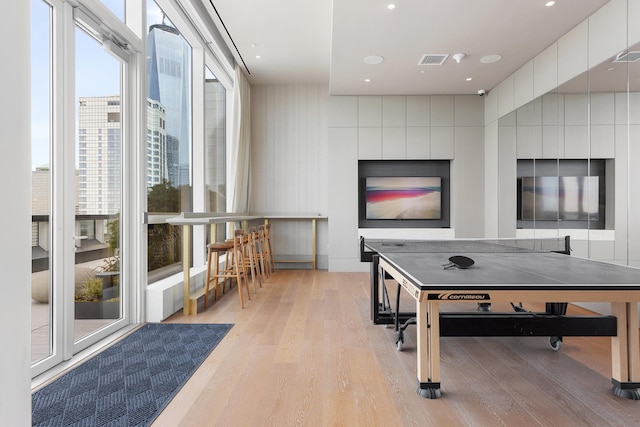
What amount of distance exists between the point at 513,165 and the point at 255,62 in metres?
4.24

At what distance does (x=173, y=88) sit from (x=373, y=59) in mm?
2563

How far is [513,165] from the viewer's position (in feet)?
17.9

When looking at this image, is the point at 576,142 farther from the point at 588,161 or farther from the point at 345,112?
the point at 345,112

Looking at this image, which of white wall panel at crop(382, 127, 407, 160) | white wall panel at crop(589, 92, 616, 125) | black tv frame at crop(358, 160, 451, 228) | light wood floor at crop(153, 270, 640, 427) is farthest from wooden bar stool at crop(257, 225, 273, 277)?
white wall panel at crop(589, 92, 616, 125)

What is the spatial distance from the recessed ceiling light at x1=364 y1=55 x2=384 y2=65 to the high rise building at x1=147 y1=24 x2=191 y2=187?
2.38 metres

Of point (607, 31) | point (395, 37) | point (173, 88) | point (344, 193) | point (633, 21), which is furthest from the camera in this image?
point (344, 193)

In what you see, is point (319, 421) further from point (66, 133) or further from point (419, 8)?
point (419, 8)

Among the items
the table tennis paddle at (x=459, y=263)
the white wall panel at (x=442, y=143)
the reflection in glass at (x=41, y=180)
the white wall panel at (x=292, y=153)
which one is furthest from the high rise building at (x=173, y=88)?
the white wall panel at (x=442, y=143)

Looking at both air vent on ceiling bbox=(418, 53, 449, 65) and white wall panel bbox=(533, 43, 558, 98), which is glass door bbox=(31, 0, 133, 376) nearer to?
air vent on ceiling bbox=(418, 53, 449, 65)

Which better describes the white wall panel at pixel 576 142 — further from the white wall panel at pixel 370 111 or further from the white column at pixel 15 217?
the white column at pixel 15 217

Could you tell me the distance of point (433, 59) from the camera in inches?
194

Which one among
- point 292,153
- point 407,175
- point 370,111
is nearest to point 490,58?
point 370,111

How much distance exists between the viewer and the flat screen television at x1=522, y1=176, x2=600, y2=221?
3867 millimetres

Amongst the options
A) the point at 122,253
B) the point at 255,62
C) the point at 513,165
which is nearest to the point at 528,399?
the point at 122,253
